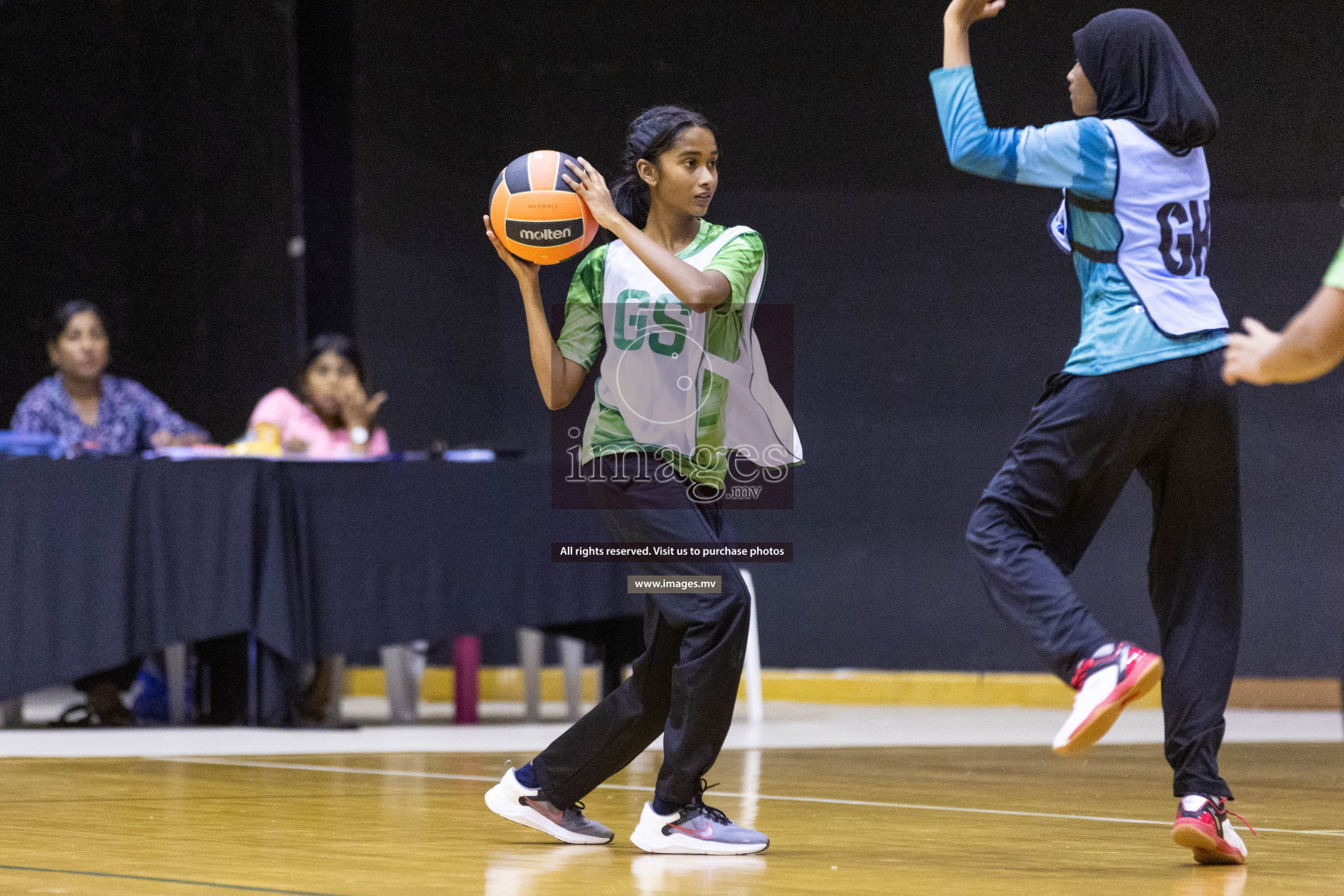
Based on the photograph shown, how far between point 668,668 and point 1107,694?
1021 mm

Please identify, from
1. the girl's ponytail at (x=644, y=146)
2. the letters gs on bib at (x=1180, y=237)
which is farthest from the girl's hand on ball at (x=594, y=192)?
the letters gs on bib at (x=1180, y=237)

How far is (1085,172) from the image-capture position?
3441 millimetres

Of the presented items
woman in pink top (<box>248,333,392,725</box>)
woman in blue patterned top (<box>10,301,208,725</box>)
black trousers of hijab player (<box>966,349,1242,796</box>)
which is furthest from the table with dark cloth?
black trousers of hijab player (<box>966,349,1242,796</box>)

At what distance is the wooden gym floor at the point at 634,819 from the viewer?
322cm

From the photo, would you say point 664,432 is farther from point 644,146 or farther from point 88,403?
point 88,403

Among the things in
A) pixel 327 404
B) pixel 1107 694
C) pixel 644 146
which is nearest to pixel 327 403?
pixel 327 404

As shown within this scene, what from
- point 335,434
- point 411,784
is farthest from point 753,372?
point 335,434

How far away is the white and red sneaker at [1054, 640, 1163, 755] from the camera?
302 cm

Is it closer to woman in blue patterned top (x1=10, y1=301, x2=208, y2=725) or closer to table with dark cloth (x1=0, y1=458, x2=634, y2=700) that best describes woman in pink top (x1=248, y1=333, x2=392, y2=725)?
woman in blue patterned top (x1=10, y1=301, x2=208, y2=725)

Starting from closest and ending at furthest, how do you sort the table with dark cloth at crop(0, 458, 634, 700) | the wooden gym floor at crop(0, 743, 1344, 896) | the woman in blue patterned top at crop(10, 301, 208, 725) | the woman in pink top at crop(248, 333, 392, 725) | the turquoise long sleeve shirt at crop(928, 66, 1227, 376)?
the wooden gym floor at crop(0, 743, 1344, 896) → the turquoise long sleeve shirt at crop(928, 66, 1227, 376) → the table with dark cloth at crop(0, 458, 634, 700) → the woman in blue patterned top at crop(10, 301, 208, 725) → the woman in pink top at crop(248, 333, 392, 725)

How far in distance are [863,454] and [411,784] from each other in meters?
4.79

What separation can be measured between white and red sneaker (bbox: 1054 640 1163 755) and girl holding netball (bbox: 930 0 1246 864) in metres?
0.21

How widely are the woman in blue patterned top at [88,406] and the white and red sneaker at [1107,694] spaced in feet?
17.2

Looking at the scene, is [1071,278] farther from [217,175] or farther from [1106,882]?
[1106,882]
